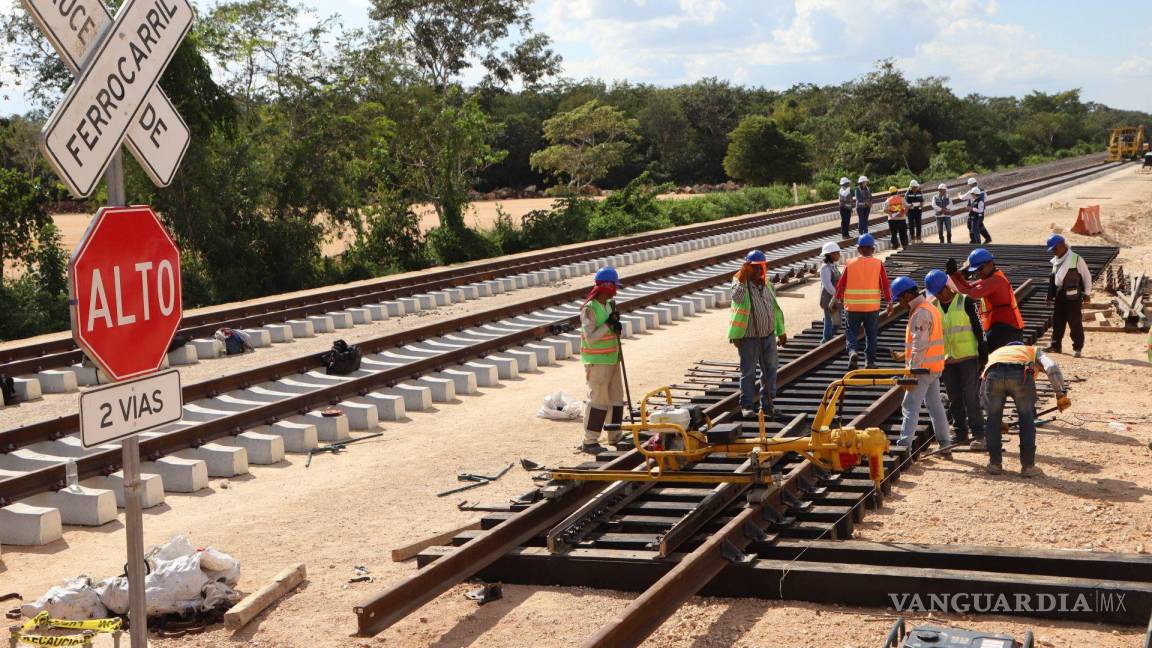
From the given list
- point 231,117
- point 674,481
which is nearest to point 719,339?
point 674,481

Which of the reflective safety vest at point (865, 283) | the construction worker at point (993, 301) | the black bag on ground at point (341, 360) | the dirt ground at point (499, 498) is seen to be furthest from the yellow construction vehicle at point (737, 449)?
the black bag on ground at point (341, 360)

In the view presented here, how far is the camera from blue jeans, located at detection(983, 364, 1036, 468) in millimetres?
9680

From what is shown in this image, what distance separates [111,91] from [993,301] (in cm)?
937

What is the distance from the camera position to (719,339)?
1744 cm

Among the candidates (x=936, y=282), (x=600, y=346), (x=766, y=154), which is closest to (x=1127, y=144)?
(x=766, y=154)

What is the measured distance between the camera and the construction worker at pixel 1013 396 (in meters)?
9.68

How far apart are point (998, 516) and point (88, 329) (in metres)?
6.79

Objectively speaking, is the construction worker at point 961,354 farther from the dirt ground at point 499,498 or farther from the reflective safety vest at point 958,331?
the dirt ground at point 499,498

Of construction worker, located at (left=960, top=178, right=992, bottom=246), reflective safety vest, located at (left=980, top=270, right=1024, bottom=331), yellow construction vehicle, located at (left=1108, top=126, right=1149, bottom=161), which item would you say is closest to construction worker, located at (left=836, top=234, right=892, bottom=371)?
reflective safety vest, located at (left=980, top=270, right=1024, bottom=331)

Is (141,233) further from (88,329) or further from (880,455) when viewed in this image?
(880,455)

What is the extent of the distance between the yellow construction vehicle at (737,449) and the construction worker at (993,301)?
110 inches

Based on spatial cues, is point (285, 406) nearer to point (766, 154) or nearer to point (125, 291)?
point (125, 291)

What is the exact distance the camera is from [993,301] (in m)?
11.5

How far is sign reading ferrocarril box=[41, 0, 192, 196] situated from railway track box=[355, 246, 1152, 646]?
296cm
